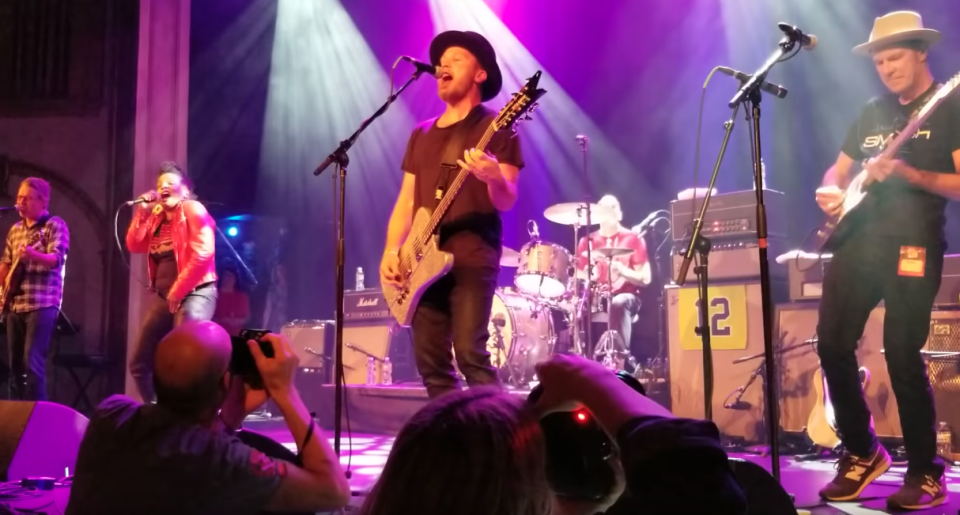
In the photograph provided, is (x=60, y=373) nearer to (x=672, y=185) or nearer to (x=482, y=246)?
(x=482, y=246)

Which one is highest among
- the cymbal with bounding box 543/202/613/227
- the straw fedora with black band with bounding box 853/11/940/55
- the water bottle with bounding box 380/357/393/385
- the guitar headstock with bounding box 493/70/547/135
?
the straw fedora with black band with bounding box 853/11/940/55

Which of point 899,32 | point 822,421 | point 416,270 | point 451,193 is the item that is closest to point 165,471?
point 416,270

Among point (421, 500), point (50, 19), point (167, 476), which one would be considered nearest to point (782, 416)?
point (167, 476)

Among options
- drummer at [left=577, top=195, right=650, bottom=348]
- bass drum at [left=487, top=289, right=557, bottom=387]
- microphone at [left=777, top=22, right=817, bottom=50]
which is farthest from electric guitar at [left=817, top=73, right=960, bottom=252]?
drummer at [left=577, top=195, right=650, bottom=348]

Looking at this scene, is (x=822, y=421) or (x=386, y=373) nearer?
(x=822, y=421)

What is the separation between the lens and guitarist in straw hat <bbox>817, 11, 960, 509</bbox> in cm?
361

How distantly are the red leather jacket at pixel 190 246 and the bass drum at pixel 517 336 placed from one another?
3144 mm

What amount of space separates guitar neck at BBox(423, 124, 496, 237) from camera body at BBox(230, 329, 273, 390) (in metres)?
1.70

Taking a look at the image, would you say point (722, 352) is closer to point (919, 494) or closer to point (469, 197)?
point (919, 494)

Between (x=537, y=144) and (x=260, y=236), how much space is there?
3844 mm

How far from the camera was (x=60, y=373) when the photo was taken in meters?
8.07

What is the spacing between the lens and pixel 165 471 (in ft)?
6.16

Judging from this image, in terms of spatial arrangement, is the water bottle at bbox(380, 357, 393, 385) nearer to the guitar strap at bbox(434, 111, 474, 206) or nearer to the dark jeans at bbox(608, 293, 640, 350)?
the dark jeans at bbox(608, 293, 640, 350)

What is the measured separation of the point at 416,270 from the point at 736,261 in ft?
11.0
